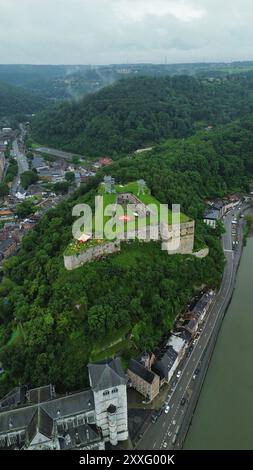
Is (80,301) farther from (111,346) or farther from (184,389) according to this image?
(184,389)

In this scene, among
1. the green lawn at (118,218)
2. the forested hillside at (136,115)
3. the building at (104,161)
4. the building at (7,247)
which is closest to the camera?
the green lawn at (118,218)

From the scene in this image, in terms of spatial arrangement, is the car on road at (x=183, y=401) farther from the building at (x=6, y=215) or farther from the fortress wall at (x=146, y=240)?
the building at (x=6, y=215)

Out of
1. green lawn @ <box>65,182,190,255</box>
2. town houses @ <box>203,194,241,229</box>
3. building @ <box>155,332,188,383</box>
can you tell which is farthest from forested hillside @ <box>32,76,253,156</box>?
building @ <box>155,332,188,383</box>

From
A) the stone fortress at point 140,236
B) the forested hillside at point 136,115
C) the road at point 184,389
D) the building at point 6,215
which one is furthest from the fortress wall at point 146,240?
the forested hillside at point 136,115

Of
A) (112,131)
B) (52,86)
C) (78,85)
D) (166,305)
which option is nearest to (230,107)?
(112,131)

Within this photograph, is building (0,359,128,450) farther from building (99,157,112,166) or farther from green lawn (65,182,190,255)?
building (99,157,112,166)
